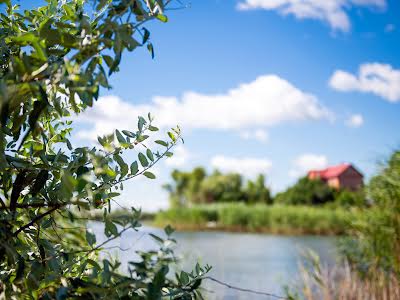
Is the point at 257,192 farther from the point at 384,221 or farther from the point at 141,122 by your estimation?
the point at 141,122

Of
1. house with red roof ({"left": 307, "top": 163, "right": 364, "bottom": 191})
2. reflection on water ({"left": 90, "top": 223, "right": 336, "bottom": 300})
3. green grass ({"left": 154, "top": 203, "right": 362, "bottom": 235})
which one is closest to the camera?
reflection on water ({"left": 90, "top": 223, "right": 336, "bottom": 300})

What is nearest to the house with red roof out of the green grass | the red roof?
the red roof

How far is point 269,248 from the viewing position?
1403cm

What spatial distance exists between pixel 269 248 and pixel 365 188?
910 cm

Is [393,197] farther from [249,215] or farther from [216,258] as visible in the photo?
[249,215]

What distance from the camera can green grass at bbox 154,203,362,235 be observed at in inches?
759

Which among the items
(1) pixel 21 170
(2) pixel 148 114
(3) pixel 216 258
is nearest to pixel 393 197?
(2) pixel 148 114

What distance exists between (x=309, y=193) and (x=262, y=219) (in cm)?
939

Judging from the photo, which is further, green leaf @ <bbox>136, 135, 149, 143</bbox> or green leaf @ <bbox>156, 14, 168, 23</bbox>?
green leaf @ <bbox>136, 135, 149, 143</bbox>

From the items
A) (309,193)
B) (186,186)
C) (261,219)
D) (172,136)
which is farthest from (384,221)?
(186,186)

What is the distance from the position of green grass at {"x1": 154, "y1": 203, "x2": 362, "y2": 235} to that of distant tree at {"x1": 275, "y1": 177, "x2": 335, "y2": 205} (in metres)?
7.63

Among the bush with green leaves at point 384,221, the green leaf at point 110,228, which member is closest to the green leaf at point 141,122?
the green leaf at point 110,228

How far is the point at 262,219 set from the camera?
20125 mm

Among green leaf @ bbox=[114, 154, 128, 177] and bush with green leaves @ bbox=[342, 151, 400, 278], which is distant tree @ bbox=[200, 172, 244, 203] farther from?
green leaf @ bbox=[114, 154, 128, 177]
